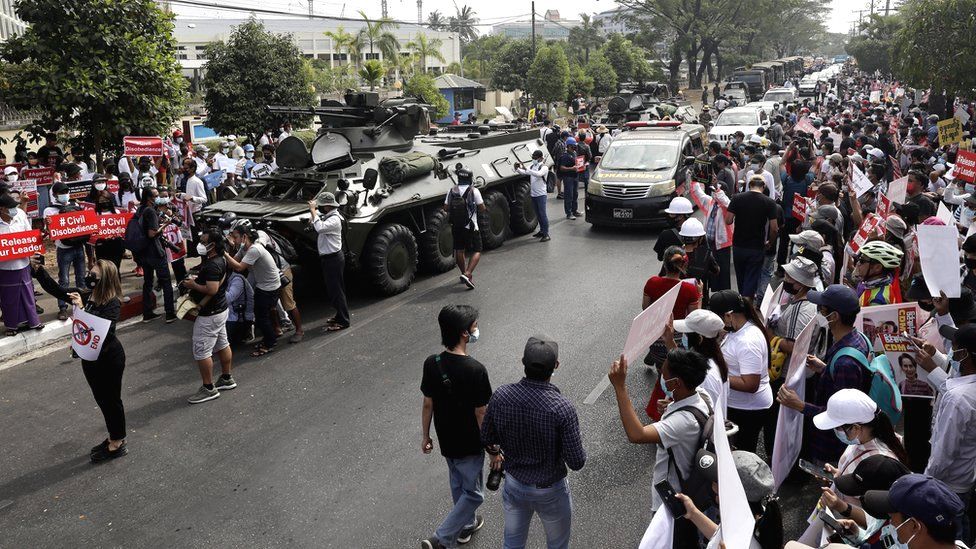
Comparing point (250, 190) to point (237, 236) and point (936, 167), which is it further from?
point (936, 167)

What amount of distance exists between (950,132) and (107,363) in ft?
37.5

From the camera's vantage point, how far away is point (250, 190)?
11.1 m

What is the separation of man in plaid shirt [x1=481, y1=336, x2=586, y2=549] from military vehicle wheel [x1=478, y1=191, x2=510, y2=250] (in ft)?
30.1

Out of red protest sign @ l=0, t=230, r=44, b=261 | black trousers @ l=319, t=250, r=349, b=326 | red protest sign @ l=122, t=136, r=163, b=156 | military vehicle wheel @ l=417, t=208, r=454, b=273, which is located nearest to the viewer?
red protest sign @ l=0, t=230, r=44, b=261

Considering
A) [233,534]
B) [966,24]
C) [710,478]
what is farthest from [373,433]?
[966,24]

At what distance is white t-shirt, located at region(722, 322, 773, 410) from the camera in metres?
4.66

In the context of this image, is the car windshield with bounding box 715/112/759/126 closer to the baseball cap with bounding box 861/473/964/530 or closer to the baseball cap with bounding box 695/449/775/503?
the baseball cap with bounding box 695/449/775/503

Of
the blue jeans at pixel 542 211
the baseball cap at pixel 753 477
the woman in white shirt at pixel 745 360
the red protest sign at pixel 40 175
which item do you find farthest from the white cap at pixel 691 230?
the red protest sign at pixel 40 175

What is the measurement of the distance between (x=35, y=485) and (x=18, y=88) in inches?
353

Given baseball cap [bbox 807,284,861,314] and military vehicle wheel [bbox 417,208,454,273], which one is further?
military vehicle wheel [bbox 417,208,454,273]

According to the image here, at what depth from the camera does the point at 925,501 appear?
2.70m

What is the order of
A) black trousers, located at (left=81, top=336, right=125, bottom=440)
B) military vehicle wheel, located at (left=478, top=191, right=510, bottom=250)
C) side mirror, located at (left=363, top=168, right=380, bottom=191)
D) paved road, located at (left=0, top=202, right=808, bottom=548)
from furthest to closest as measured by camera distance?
military vehicle wheel, located at (left=478, top=191, right=510, bottom=250) → side mirror, located at (left=363, top=168, right=380, bottom=191) → black trousers, located at (left=81, top=336, right=125, bottom=440) → paved road, located at (left=0, top=202, right=808, bottom=548)

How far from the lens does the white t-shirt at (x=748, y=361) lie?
4.66m

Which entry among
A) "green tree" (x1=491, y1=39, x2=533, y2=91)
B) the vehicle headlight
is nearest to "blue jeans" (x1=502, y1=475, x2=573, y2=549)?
the vehicle headlight
